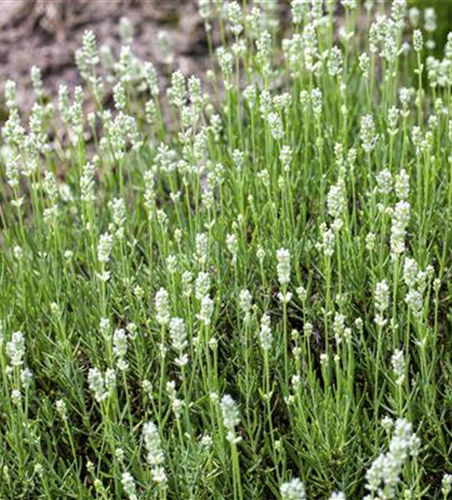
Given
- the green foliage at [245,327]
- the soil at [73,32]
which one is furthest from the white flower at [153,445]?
the soil at [73,32]

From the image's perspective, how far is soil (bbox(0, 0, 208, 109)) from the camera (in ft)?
20.1

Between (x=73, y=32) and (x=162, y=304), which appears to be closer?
(x=162, y=304)

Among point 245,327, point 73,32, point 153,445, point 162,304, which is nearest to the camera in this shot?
point 153,445

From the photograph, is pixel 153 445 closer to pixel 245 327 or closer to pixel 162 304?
pixel 162 304

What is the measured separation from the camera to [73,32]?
20.6ft

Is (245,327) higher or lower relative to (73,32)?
lower

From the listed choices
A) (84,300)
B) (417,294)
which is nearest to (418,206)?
(417,294)

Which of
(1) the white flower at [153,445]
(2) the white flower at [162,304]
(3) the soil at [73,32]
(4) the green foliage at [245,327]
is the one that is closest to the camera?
(1) the white flower at [153,445]

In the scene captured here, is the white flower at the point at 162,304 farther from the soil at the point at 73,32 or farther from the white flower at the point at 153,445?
the soil at the point at 73,32

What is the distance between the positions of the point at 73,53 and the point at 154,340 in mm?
3337

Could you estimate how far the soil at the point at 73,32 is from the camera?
6.14 m

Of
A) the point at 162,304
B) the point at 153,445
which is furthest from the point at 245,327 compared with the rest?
the point at 153,445

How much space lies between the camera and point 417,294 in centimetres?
261

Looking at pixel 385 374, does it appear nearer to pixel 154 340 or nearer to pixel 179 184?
pixel 154 340
